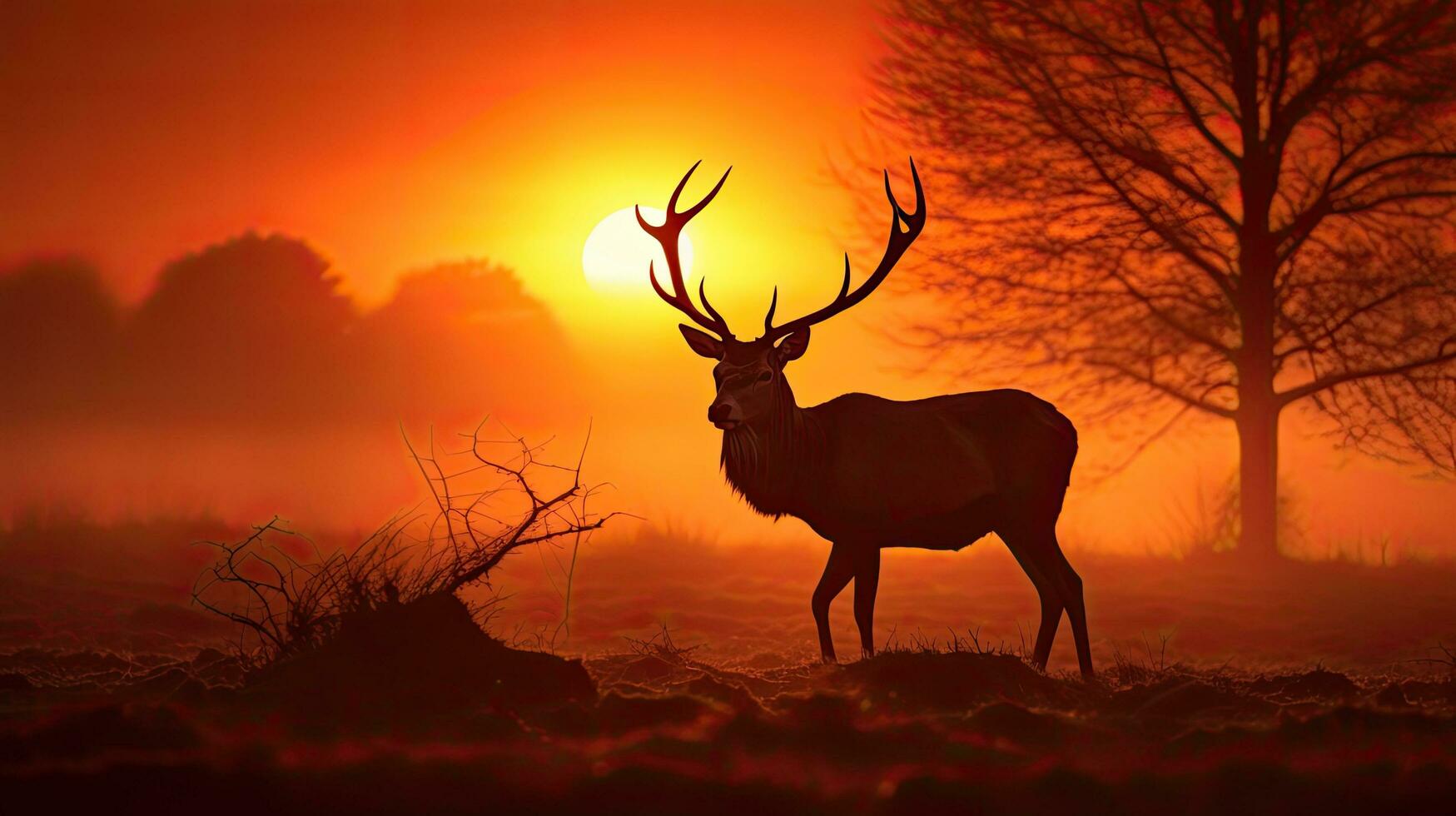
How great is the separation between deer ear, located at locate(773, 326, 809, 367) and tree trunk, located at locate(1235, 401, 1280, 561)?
6054 millimetres

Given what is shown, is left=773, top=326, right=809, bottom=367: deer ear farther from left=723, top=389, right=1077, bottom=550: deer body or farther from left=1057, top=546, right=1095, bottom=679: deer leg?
left=1057, top=546, right=1095, bottom=679: deer leg

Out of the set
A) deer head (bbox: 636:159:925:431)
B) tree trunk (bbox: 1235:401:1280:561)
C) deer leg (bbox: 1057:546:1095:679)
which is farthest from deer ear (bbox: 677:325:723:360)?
tree trunk (bbox: 1235:401:1280:561)

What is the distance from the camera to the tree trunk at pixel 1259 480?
37.2ft

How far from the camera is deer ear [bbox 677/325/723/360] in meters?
6.93

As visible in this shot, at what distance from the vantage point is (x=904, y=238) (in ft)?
24.5

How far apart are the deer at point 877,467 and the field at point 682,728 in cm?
45

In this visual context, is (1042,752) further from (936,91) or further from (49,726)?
(936,91)

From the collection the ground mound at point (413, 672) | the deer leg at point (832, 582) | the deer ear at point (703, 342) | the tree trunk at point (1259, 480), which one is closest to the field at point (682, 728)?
the ground mound at point (413, 672)

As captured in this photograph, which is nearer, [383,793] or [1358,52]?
[383,793]

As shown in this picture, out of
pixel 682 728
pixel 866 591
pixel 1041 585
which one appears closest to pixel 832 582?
pixel 866 591

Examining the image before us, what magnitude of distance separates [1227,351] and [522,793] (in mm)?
9259

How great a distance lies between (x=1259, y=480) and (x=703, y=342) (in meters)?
6.56

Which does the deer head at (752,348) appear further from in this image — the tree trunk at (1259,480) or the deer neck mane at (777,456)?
the tree trunk at (1259,480)

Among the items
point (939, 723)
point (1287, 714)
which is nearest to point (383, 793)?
point (939, 723)
